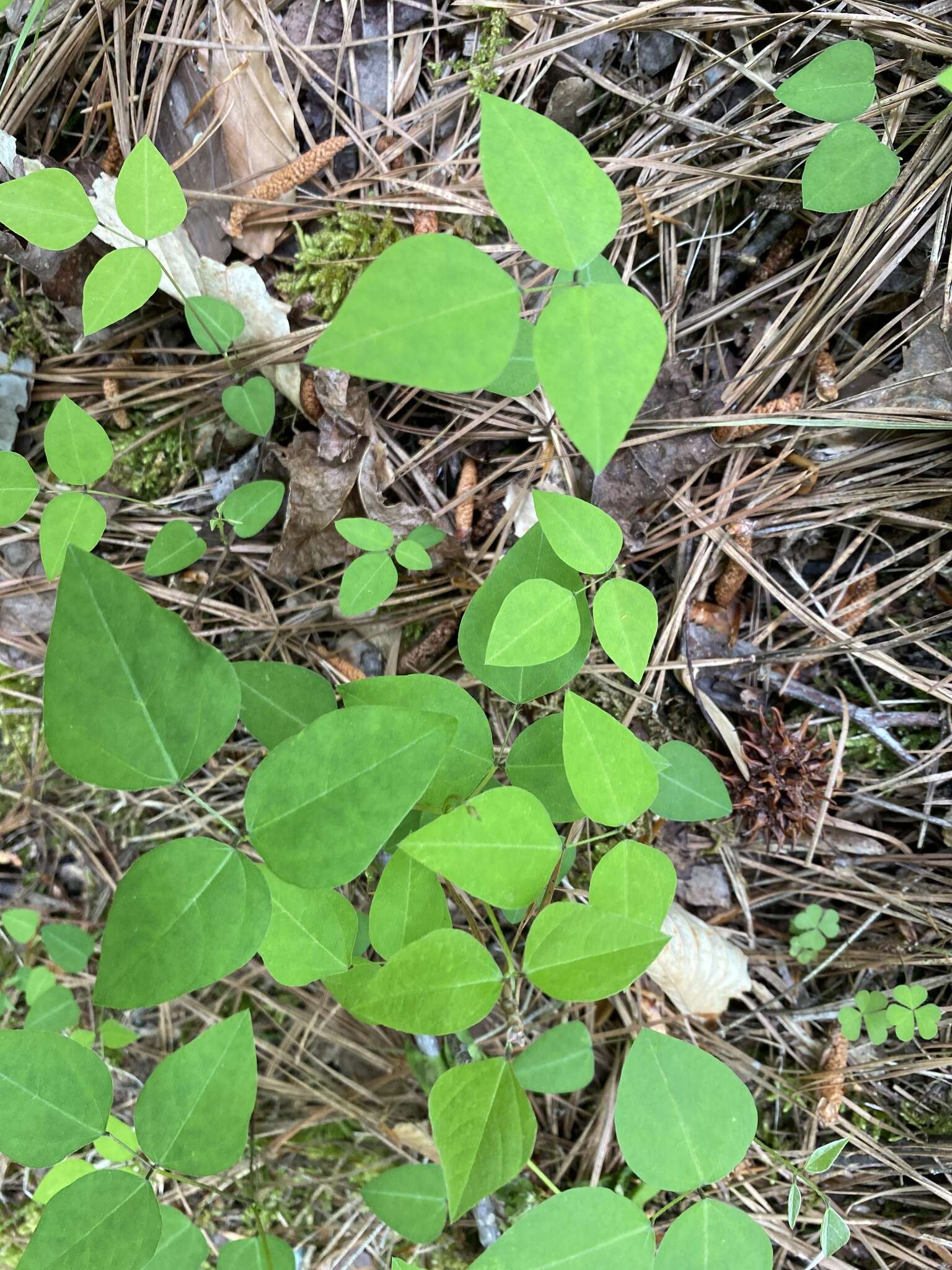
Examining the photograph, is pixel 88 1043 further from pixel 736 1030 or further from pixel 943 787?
pixel 943 787

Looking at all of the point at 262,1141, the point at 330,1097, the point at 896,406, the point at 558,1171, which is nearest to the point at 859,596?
the point at 896,406

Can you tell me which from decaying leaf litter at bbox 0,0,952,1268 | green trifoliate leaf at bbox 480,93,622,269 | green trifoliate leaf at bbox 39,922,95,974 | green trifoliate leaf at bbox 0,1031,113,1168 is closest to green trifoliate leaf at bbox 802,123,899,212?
decaying leaf litter at bbox 0,0,952,1268

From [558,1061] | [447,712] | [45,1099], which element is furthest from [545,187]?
[558,1061]

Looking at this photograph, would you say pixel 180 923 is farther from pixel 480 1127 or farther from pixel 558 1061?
pixel 558 1061

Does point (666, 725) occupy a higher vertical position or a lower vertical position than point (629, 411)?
lower

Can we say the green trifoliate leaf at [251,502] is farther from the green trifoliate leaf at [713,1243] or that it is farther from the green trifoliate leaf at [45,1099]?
the green trifoliate leaf at [713,1243]

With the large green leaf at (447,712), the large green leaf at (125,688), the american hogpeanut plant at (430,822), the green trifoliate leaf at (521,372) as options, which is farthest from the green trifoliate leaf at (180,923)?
the green trifoliate leaf at (521,372)
